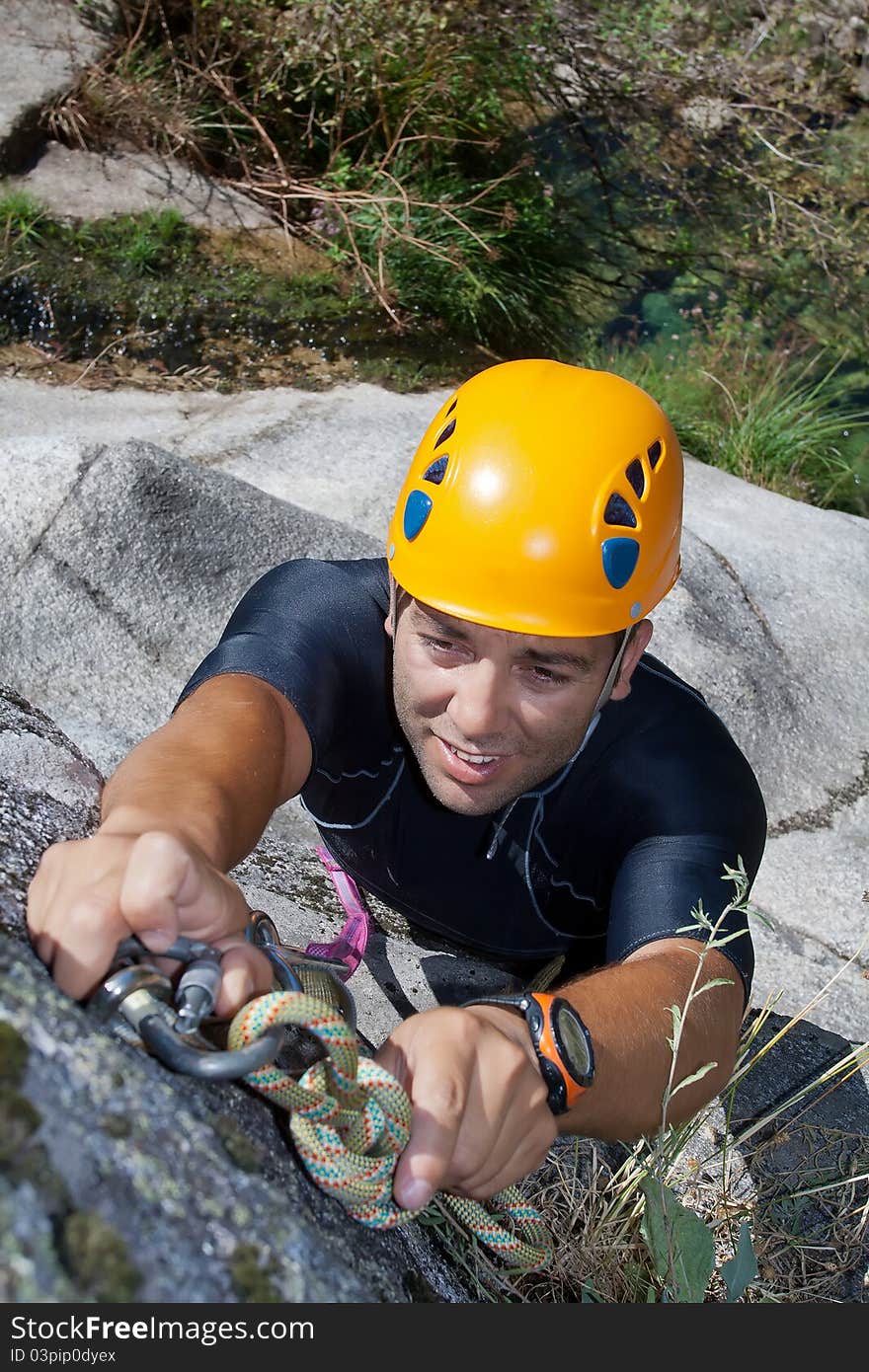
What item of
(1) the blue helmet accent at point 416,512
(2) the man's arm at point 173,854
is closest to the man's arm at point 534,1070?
(2) the man's arm at point 173,854

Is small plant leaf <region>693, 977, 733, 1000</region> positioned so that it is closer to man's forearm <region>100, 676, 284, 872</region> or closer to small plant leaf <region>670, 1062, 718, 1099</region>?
small plant leaf <region>670, 1062, 718, 1099</region>

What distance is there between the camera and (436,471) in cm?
248

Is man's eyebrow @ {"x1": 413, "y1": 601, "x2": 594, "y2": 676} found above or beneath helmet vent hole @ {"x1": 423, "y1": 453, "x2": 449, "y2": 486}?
beneath

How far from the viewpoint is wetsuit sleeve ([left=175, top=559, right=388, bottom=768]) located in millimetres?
2375

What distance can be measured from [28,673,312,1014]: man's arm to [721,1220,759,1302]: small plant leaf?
0.99m

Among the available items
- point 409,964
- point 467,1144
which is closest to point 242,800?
point 467,1144

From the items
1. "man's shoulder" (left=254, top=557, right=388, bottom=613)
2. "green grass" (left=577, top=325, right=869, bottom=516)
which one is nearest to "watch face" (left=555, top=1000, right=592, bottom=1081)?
"man's shoulder" (left=254, top=557, right=388, bottom=613)

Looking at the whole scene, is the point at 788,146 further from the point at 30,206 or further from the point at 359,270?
the point at 30,206

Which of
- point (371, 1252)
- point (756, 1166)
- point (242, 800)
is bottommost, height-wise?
point (756, 1166)

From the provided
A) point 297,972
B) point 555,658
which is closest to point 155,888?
point 297,972

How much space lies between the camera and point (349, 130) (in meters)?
7.69

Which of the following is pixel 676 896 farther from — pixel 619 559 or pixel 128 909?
pixel 128 909

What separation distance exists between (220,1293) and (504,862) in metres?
→ 1.63

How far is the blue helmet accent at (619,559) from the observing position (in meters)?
2.37
